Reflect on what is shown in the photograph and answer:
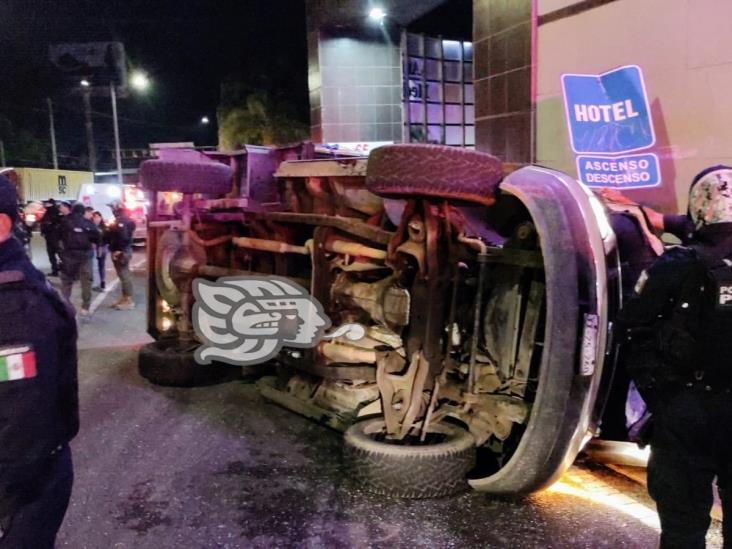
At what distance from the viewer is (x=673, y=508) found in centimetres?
252

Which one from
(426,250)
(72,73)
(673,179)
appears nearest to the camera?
(426,250)

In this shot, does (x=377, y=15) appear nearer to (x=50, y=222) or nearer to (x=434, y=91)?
(x=434, y=91)

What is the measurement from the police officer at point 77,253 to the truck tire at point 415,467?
24.0 feet

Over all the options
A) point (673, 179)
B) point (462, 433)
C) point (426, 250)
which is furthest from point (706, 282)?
point (673, 179)

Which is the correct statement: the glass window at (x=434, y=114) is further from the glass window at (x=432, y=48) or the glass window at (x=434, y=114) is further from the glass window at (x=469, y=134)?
the glass window at (x=432, y=48)

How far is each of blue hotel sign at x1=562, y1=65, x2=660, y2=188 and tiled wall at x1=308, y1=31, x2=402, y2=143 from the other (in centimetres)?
836

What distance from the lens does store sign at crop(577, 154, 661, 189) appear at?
6520 mm

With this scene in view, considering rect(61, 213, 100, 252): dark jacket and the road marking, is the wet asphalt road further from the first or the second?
the road marking

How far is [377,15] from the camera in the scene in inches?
560

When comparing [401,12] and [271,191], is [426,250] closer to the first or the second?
[271,191]

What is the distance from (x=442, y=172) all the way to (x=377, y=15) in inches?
471

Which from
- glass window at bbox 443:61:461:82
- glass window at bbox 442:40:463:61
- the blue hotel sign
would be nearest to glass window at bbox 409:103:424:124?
glass window at bbox 443:61:461:82

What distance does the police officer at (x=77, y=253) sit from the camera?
9719 millimetres

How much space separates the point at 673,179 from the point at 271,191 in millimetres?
3658
